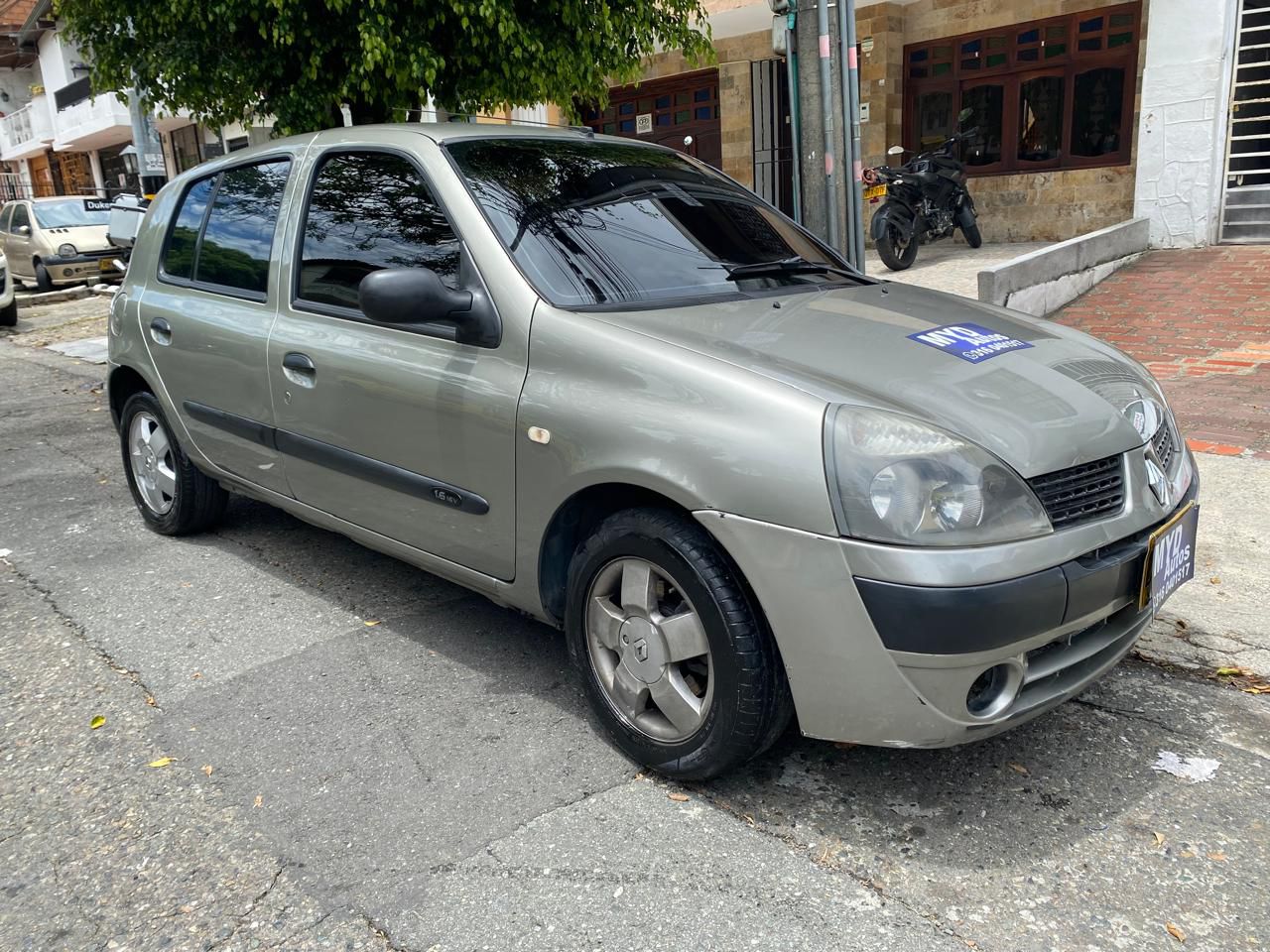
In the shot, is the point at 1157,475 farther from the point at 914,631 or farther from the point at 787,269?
the point at 787,269

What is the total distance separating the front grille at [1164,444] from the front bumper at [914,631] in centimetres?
42

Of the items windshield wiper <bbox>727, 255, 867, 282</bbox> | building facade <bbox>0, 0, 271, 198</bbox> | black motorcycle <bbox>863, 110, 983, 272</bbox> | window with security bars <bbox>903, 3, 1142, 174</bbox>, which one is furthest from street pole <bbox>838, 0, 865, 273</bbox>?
building facade <bbox>0, 0, 271, 198</bbox>

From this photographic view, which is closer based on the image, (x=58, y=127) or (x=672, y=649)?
(x=672, y=649)

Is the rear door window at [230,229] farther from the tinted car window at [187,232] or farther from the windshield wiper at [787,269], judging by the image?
the windshield wiper at [787,269]

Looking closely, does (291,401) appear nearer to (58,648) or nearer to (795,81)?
(58,648)

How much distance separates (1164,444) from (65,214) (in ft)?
62.4

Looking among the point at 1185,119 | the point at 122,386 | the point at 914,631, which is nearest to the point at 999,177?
the point at 1185,119

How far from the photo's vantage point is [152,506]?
4770 millimetres

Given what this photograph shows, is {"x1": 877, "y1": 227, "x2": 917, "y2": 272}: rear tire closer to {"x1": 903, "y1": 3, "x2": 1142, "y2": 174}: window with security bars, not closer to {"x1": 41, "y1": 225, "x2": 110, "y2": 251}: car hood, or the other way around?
{"x1": 903, "y1": 3, "x2": 1142, "y2": 174}: window with security bars

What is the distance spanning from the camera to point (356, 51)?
19.9 feet

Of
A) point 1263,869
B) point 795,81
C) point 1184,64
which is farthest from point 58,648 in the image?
point 1184,64

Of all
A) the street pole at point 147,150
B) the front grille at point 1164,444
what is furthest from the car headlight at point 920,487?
the street pole at point 147,150

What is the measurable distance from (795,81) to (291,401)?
372 cm

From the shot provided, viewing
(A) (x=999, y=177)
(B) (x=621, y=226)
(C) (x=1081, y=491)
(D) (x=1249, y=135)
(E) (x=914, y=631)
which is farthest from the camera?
(A) (x=999, y=177)
